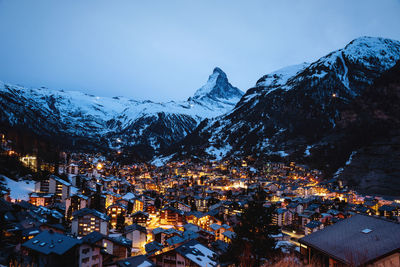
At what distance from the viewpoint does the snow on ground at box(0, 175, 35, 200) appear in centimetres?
4729

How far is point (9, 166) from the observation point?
58188mm

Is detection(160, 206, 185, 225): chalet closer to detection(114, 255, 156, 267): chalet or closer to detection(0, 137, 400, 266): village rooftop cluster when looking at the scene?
detection(0, 137, 400, 266): village rooftop cluster

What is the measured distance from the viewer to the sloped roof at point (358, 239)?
8087 mm

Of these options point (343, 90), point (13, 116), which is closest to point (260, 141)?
point (343, 90)

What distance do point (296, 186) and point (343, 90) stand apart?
9960cm

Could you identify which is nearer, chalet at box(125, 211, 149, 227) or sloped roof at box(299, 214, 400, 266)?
sloped roof at box(299, 214, 400, 266)

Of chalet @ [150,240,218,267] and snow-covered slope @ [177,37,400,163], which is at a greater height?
snow-covered slope @ [177,37,400,163]

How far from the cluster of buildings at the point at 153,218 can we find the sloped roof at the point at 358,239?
10.7 inches

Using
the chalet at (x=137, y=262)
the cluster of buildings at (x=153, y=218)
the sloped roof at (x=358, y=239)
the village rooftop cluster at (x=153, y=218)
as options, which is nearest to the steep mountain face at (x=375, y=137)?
the village rooftop cluster at (x=153, y=218)

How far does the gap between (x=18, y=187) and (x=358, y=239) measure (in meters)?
60.0

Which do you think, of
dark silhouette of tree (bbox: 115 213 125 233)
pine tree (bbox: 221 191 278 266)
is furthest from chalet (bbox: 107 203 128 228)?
pine tree (bbox: 221 191 278 266)

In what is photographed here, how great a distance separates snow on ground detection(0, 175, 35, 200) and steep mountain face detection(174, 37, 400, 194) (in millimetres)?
103603

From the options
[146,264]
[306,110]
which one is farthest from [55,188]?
[306,110]

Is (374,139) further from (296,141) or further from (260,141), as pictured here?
(260,141)
